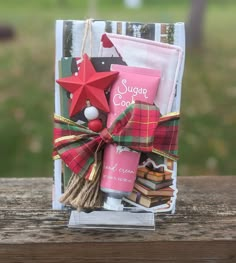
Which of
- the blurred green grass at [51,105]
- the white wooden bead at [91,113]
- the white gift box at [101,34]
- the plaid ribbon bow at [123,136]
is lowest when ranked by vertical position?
the blurred green grass at [51,105]

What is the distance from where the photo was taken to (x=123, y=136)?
959 millimetres

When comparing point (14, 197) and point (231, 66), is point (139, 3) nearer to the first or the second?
point (231, 66)

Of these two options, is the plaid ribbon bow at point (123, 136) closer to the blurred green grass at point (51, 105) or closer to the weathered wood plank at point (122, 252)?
the weathered wood plank at point (122, 252)

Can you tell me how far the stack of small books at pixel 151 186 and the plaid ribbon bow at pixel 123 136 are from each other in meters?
0.04

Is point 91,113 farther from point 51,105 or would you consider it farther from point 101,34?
point 51,105

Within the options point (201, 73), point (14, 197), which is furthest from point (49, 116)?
point (14, 197)

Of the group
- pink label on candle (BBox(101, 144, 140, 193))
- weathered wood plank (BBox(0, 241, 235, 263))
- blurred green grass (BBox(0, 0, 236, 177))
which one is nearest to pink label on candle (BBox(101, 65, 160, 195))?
pink label on candle (BBox(101, 144, 140, 193))

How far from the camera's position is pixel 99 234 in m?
1.03

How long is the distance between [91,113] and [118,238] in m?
0.22

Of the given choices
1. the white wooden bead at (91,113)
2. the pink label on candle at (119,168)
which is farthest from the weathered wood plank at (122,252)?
the white wooden bead at (91,113)

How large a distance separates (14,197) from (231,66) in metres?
3.55

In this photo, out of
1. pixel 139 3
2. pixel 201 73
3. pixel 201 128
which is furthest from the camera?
pixel 139 3

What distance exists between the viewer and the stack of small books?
102 cm

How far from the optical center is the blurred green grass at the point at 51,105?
2.94 meters
